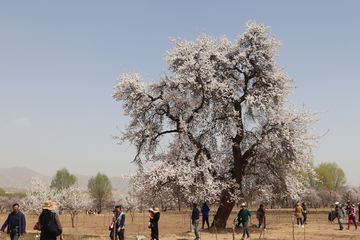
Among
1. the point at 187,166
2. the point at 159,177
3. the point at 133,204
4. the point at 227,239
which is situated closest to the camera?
the point at 227,239

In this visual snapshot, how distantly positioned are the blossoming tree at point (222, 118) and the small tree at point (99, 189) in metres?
75.6

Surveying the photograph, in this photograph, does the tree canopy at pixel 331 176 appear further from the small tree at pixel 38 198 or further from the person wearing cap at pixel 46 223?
the person wearing cap at pixel 46 223

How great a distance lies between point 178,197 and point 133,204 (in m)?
33.3

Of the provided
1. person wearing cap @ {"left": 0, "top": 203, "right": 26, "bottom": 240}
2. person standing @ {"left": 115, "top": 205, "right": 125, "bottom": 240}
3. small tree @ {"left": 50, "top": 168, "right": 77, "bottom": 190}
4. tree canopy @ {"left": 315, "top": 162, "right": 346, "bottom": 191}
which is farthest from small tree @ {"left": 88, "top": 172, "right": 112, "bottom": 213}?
person wearing cap @ {"left": 0, "top": 203, "right": 26, "bottom": 240}

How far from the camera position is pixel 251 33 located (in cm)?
1759

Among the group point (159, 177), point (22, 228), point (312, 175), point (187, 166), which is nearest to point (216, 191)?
point (187, 166)

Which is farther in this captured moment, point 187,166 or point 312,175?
point 312,175

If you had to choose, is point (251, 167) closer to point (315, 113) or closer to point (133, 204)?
point (315, 113)

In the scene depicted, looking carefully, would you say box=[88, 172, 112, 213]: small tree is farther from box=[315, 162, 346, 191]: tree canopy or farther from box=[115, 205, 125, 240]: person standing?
box=[115, 205, 125, 240]: person standing

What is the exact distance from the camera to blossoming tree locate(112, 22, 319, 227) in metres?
15.9

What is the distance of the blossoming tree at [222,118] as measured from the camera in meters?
15.9

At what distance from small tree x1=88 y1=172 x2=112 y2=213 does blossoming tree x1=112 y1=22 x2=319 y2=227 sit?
7560 cm

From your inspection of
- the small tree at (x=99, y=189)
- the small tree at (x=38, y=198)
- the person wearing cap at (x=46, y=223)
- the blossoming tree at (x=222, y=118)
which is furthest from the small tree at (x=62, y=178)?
the person wearing cap at (x=46, y=223)

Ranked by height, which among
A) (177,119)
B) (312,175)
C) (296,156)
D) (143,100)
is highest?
(143,100)
